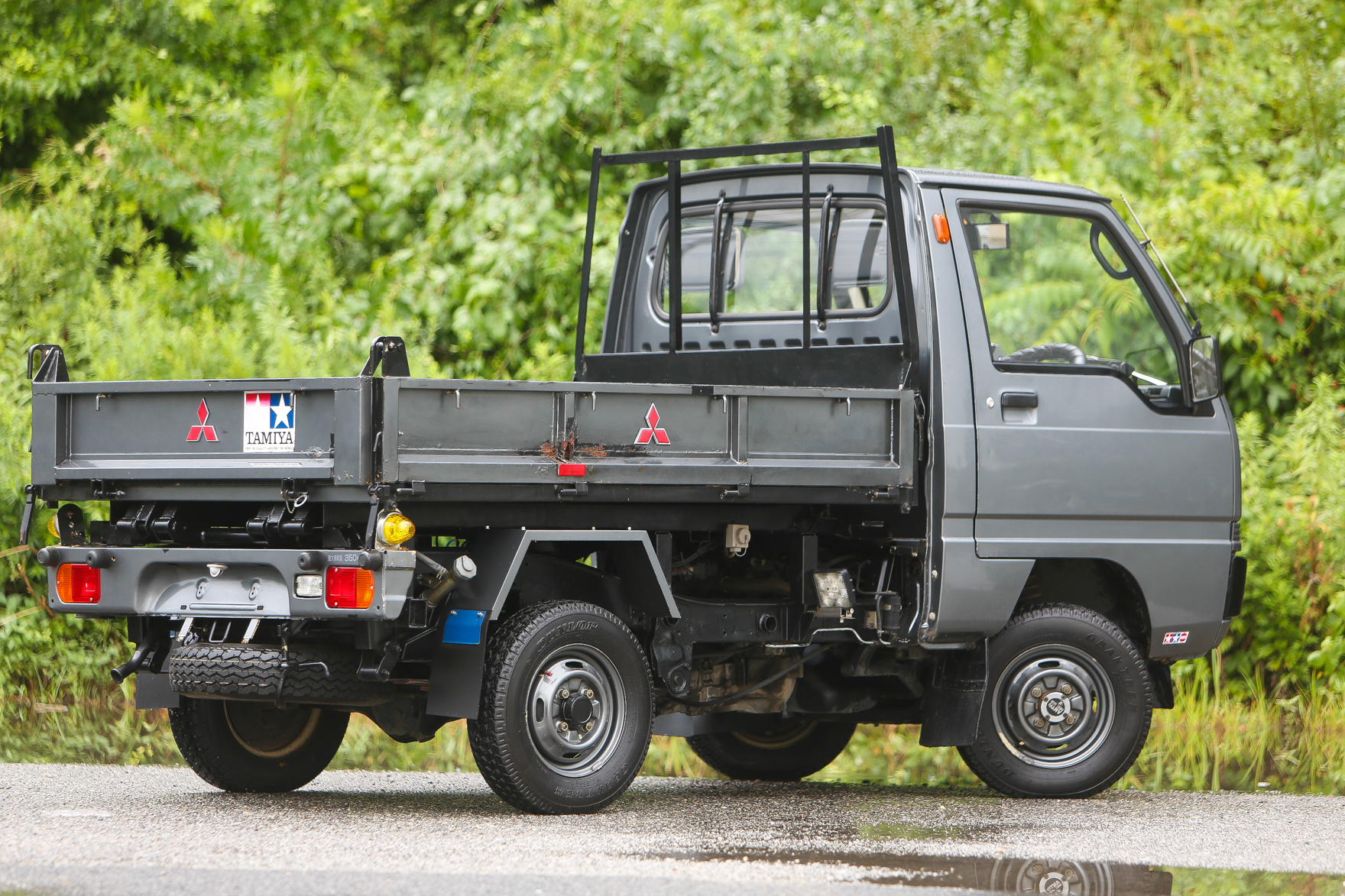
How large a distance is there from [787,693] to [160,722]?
414 centimetres

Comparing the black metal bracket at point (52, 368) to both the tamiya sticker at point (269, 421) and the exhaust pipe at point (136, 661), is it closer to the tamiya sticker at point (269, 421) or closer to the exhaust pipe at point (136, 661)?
the tamiya sticker at point (269, 421)

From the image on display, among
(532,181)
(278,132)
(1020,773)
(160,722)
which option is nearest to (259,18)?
(278,132)

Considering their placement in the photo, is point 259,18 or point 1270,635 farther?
point 259,18

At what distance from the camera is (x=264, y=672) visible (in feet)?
18.7

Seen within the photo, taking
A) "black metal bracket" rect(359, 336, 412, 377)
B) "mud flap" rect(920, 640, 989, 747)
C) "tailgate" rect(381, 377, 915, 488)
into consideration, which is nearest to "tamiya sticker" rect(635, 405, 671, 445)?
"tailgate" rect(381, 377, 915, 488)

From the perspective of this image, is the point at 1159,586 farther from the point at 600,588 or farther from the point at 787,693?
the point at 600,588

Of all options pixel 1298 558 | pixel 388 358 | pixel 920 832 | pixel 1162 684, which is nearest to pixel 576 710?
pixel 920 832

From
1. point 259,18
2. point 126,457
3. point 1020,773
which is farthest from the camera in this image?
point 259,18

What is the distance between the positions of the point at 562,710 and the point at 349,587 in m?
0.96

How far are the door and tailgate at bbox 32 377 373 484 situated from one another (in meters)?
2.64

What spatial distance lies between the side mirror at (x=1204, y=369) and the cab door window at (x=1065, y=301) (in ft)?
0.25

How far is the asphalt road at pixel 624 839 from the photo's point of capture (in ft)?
15.7

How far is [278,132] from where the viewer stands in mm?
13195

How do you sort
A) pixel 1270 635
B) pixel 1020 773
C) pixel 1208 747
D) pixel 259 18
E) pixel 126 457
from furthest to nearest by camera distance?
pixel 259 18 < pixel 1270 635 < pixel 1208 747 < pixel 1020 773 < pixel 126 457
